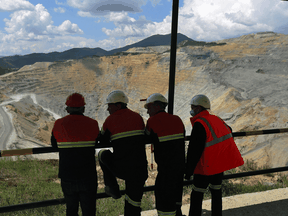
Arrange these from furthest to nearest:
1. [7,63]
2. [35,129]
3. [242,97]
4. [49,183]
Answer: [7,63] → [35,129] → [242,97] → [49,183]

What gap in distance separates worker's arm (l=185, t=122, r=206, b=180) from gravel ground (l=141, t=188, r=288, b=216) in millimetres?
992

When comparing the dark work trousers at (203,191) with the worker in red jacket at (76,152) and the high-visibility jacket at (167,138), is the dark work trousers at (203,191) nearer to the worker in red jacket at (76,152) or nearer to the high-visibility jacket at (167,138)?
the high-visibility jacket at (167,138)

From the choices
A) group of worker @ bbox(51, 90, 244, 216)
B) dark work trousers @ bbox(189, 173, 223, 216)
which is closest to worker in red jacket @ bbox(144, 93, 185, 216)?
group of worker @ bbox(51, 90, 244, 216)

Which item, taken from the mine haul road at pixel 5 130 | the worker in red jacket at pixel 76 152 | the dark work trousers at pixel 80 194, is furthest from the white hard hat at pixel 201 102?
the mine haul road at pixel 5 130

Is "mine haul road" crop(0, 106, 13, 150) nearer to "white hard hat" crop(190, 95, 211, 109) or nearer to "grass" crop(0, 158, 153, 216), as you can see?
"grass" crop(0, 158, 153, 216)

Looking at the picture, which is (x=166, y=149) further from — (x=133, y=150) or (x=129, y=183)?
(x=129, y=183)

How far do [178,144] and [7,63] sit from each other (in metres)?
46.9

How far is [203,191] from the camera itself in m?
2.39

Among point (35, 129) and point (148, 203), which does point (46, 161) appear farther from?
point (35, 129)

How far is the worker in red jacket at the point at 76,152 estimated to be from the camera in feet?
6.40

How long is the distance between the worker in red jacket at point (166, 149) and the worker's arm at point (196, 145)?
85 mm

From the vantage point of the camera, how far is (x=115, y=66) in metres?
42.8

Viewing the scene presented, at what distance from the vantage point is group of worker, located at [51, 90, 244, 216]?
1.98 m

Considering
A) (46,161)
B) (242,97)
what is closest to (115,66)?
(242,97)
